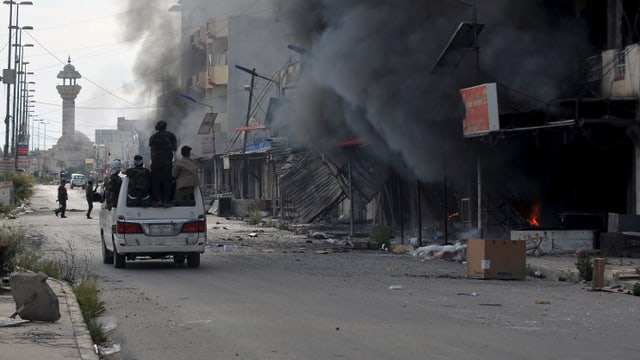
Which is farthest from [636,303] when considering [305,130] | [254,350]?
[305,130]

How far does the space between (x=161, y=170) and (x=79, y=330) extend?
25.6ft

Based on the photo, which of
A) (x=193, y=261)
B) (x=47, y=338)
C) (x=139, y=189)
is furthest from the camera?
(x=193, y=261)

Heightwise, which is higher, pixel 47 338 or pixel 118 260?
pixel 118 260

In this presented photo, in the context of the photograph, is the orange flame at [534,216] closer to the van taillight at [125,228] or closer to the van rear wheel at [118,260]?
the van rear wheel at [118,260]

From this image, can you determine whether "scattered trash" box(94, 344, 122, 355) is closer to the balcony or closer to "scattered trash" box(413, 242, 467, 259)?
"scattered trash" box(413, 242, 467, 259)

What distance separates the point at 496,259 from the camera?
15.8 meters

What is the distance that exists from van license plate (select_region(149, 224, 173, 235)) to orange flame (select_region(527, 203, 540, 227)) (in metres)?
11.6

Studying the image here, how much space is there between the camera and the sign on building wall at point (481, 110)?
20266 mm

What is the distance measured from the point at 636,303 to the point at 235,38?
55.6 m

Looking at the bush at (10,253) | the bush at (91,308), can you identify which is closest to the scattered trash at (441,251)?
the bush at (10,253)

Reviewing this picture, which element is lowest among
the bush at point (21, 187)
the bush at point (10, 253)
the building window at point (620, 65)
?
the bush at point (10, 253)

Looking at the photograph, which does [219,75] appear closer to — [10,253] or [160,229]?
[160,229]

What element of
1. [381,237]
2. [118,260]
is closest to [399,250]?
[381,237]

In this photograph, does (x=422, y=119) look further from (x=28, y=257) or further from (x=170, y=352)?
(x=170, y=352)
